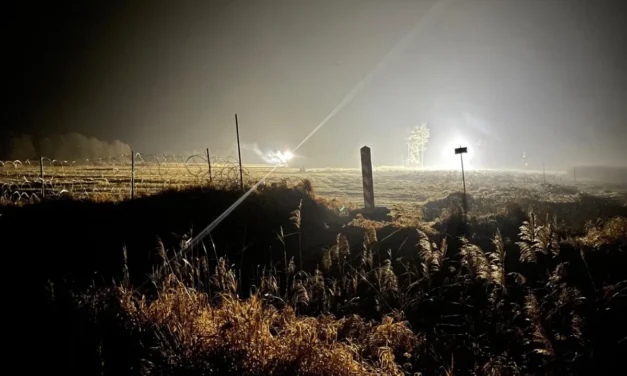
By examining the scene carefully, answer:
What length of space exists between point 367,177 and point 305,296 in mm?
13185

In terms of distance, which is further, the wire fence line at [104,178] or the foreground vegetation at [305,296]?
the wire fence line at [104,178]

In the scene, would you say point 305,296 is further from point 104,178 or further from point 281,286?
point 104,178

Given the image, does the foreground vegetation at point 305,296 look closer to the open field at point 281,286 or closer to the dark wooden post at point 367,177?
the open field at point 281,286

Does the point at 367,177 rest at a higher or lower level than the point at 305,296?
higher

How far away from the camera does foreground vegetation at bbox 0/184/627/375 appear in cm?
453

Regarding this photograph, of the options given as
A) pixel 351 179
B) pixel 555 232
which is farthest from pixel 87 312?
pixel 351 179

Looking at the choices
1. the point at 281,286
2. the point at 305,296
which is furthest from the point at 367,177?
the point at 305,296

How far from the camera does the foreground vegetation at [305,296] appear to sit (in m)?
4.53

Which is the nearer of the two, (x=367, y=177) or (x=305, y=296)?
(x=305, y=296)

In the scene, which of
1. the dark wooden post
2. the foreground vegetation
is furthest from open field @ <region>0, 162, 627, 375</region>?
the dark wooden post

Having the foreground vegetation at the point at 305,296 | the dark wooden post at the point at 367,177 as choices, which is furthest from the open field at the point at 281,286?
the dark wooden post at the point at 367,177

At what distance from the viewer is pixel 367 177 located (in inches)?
749

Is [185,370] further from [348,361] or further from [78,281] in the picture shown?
[78,281]

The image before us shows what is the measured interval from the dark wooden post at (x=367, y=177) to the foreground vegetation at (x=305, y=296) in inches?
164
